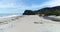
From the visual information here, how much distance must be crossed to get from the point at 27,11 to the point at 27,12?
75 centimetres

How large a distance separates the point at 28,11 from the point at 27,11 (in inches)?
26.1

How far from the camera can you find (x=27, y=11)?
66.6m

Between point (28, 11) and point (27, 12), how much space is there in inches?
30.4

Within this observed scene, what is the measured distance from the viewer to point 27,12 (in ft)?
217

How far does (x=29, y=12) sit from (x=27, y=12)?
114 centimetres

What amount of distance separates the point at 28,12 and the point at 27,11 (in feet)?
2.53

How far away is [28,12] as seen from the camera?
219 ft

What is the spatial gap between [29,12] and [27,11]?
1.22m

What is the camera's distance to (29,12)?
218 feet

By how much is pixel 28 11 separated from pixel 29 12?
31.3 inches
